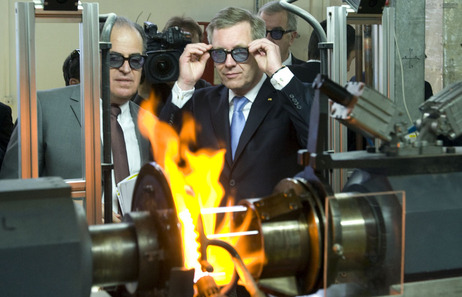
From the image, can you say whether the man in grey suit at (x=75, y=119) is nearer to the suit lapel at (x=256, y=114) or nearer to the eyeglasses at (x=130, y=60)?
the eyeglasses at (x=130, y=60)

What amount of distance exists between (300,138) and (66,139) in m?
0.85

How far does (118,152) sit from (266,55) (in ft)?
2.20

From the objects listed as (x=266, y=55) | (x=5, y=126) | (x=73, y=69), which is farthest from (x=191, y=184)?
(x=5, y=126)

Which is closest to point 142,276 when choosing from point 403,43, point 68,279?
point 68,279

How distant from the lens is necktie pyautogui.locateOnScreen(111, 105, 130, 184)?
2.50 m

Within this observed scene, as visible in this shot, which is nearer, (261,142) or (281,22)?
(261,142)

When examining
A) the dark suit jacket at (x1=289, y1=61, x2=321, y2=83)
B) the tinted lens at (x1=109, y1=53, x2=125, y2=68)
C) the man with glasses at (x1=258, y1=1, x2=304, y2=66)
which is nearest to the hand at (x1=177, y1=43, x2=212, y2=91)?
the tinted lens at (x1=109, y1=53, x2=125, y2=68)

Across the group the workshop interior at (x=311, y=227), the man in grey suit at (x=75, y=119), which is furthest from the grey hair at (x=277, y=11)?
the workshop interior at (x=311, y=227)

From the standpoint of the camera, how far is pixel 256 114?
248 cm

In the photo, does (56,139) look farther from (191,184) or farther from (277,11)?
(277,11)

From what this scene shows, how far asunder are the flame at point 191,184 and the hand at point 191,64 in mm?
144

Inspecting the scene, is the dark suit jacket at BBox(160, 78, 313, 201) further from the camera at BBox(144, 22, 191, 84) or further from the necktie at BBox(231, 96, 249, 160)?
the camera at BBox(144, 22, 191, 84)

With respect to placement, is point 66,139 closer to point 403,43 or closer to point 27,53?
point 27,53

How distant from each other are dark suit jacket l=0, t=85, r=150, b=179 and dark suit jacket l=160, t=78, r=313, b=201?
14.3 inches
